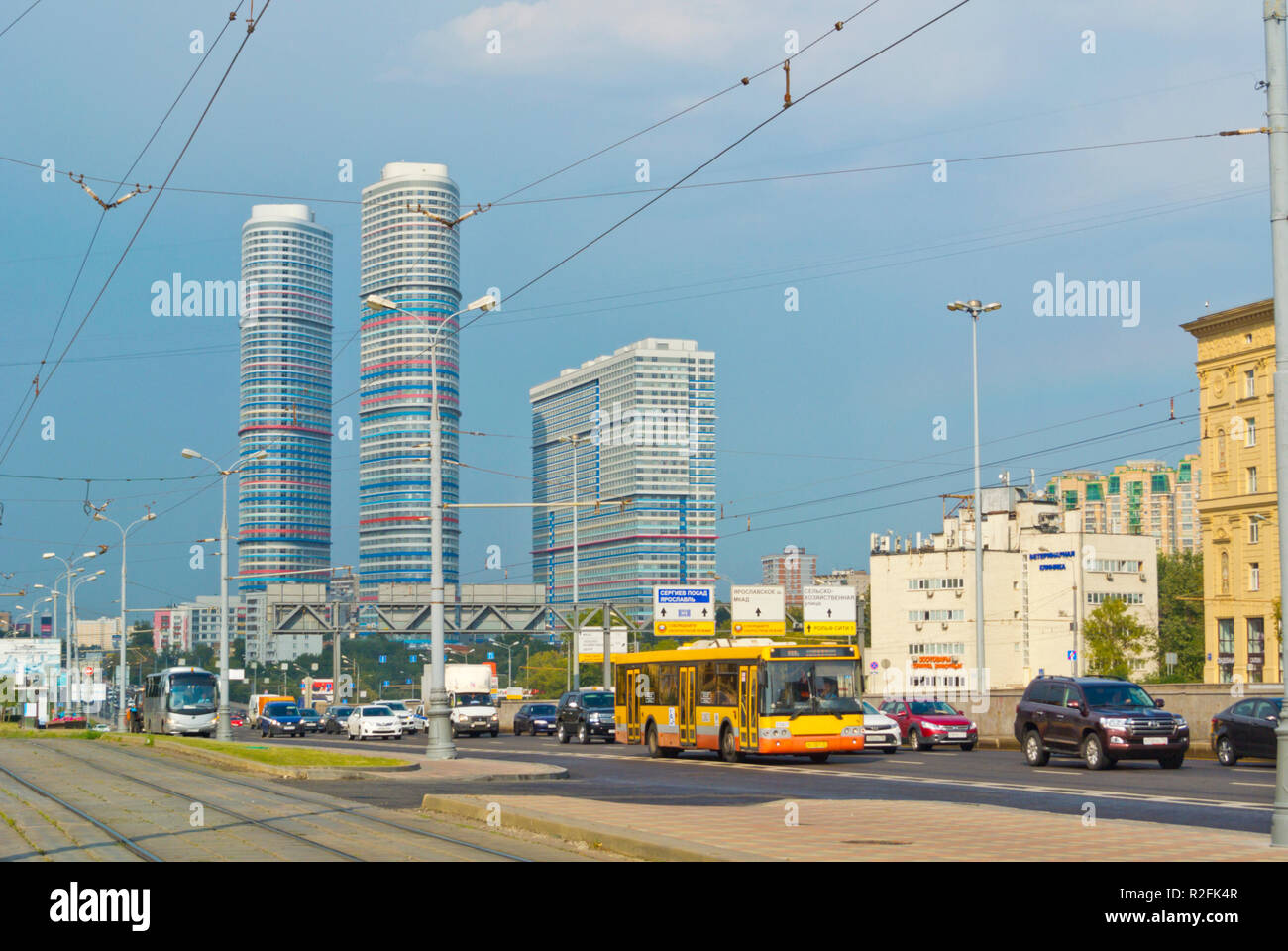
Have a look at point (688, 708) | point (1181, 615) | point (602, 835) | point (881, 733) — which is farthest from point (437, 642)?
point (1181, 615)

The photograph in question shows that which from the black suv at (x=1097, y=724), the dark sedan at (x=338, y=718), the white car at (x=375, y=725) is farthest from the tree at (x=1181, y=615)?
the black suv at (x=1097, y=724)

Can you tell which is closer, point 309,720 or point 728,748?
point 728,748

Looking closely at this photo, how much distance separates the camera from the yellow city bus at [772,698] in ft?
100

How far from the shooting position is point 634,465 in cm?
15650

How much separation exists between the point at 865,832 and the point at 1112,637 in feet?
303

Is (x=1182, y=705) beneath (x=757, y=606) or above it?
beneath

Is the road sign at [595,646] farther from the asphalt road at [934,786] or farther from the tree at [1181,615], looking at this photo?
the asphalt road at [934,786]

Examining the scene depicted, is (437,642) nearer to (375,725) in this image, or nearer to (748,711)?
(748,711)

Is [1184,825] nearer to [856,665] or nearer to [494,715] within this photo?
[856,665]

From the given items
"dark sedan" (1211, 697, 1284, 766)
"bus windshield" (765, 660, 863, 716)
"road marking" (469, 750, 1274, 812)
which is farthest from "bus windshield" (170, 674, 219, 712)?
"dark sedan" (1211, 697, 1284, 766)

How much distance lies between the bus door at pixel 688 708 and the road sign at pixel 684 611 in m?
35.8

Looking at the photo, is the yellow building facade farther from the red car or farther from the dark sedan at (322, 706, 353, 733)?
the dark sedan at (322, 706, 353, 733)

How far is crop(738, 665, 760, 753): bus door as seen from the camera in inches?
1217
